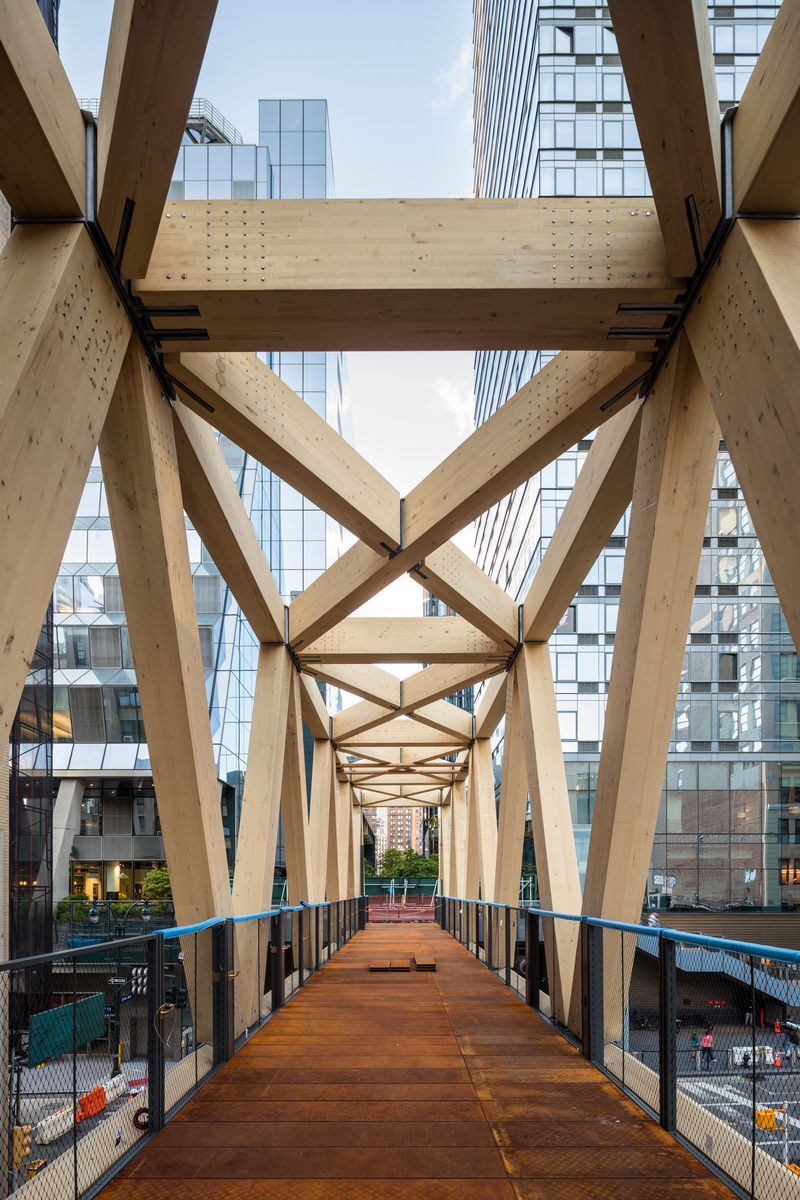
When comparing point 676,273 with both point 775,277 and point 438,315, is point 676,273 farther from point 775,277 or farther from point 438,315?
point 438,315

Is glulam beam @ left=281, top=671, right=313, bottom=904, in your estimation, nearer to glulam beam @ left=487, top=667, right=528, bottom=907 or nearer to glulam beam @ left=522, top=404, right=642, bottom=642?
glulam beam @ left=487, top=667, right=528, bottom=907

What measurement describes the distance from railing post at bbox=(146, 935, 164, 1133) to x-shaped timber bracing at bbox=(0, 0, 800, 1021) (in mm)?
1503

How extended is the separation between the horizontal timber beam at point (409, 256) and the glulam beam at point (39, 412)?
2.21 feet

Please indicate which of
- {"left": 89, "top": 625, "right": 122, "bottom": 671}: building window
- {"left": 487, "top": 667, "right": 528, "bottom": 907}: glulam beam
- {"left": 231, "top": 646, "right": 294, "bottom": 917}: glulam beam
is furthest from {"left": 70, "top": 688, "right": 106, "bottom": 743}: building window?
{"left": 231, "top": 646, "right": 294, "bottom": 917}: glulam beam

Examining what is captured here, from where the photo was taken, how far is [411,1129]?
4.85 metres

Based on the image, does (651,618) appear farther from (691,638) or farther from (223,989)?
(691,638)

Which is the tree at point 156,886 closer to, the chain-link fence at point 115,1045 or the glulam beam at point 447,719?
the glulam beam at point 447,719

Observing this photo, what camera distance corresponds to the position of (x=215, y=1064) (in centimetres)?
629

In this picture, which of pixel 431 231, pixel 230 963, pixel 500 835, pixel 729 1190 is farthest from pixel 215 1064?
pixel 500 835

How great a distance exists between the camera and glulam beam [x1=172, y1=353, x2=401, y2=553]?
20.7ft

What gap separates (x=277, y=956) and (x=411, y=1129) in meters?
4.97

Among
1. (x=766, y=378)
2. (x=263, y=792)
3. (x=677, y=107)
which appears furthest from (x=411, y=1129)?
(x=263, y=792)

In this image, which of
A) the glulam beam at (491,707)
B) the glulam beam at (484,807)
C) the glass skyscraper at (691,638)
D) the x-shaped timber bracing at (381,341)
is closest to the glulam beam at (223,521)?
the x-shaped timber bracing at (381,341)

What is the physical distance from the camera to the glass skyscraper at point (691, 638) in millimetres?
25875
